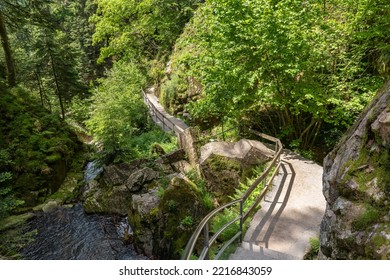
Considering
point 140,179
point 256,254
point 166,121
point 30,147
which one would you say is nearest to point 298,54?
point 256,254

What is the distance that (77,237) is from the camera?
1004cm

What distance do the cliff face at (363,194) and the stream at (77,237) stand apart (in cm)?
672

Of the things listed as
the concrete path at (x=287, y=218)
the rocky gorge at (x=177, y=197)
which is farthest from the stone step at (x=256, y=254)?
the rocky gorge at (x=177, y=197)

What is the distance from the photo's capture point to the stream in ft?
29.9

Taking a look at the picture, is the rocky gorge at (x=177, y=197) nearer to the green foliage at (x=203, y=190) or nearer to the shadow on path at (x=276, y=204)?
the green foliage at (x=203, y=190)

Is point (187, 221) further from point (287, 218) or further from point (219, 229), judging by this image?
point (219, 229)

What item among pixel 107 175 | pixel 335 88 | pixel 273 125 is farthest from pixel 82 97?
pixel 335 88

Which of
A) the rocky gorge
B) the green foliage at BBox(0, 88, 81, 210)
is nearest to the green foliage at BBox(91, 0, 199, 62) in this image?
the green foliage at BBox(0, 88, 81, 210)

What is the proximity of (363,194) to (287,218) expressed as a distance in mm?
3532

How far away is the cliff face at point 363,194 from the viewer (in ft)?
11.0

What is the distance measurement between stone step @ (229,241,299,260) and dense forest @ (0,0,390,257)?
5.70 m

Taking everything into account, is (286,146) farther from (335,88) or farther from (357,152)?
(357,152)
